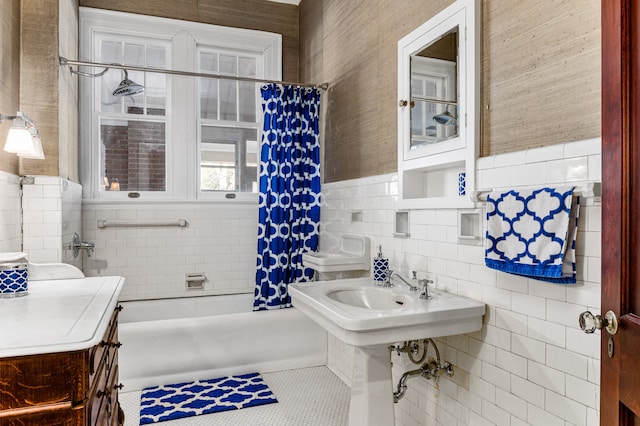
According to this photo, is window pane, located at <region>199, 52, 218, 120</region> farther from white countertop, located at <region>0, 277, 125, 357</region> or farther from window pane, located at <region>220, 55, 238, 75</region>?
white countertop, located at <region>0, 277, 125, 357</region>

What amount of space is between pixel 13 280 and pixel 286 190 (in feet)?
6.42

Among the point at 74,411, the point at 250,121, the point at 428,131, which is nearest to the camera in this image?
the point at 74,411

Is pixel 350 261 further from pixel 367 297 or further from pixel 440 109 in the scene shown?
pixel 440 109

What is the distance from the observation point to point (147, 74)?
3.59 meters

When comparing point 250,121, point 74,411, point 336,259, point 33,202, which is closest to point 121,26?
point 250,121

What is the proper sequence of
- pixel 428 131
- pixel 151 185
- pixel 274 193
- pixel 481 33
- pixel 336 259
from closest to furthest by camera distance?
1. pixel 481 33
2. pixel 428 131
3. pixel 336 259
4. pixel 274 193
5. pixel 151 185

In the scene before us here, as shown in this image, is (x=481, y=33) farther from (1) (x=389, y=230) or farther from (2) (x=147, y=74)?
(2) (x=147, y=74)

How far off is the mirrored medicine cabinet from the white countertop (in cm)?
146

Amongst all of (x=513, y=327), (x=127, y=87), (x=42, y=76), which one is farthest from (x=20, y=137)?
(x=513, y=327)

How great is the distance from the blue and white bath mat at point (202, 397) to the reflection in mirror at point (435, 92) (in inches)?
73.2

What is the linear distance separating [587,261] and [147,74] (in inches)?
137

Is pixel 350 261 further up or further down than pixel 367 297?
further up

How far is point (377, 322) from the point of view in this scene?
1571 mm

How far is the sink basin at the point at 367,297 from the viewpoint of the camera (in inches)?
82.1
